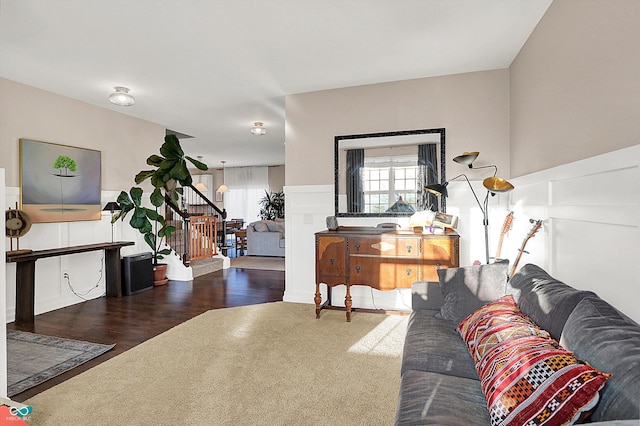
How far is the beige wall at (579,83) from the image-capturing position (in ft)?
5.15

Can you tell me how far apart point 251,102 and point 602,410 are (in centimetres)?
448

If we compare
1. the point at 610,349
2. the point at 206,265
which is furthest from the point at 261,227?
the point at 610,349

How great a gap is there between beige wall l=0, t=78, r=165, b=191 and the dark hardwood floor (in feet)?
5.15

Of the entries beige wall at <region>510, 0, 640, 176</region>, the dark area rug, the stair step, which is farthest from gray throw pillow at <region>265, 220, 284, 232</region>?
beige wall at <region>510, 0, 640, 176</region>

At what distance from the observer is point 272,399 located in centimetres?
215

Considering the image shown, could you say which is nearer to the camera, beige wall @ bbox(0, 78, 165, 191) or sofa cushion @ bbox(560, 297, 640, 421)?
sofa cushion @ bbox(560, 297, 640, 421)

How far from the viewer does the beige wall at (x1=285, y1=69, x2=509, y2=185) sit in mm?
3602

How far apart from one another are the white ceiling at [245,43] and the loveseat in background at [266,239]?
155 inches

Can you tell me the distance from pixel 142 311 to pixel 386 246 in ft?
9.29

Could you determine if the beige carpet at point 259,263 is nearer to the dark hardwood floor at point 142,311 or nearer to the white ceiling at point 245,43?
the dark hardwood floor at point 142,311

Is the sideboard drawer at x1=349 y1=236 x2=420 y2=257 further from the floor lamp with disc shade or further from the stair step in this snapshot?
the stair step

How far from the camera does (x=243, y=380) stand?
2389 millimetres

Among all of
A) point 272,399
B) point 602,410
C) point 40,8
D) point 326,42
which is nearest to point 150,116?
point 40,8

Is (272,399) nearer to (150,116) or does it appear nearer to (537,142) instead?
(537,142)
